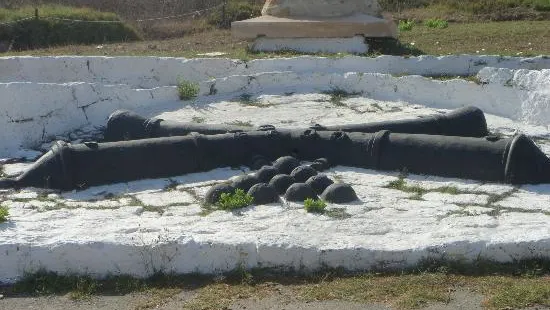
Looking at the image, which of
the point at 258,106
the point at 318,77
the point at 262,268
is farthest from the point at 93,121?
the point at 262,268

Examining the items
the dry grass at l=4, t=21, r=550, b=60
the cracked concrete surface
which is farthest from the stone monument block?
the cracked concrete surface

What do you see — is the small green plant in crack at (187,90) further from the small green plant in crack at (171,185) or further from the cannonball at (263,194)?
the cannonball at (263,194)

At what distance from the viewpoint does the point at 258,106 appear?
32.0 feet

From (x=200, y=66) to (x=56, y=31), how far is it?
34.8ft

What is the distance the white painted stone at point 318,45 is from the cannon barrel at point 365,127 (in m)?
4.72

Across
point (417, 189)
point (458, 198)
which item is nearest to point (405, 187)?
point (417, 189)

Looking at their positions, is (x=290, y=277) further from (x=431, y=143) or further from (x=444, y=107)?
(x=444, y=107)

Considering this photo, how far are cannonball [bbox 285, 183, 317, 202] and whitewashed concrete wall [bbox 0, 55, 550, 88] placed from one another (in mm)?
4451

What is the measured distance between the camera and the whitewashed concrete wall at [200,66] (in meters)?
10.9

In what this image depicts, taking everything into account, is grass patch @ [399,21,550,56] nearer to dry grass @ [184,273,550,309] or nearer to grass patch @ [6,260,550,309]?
grass patch @ [6,260,550,309]

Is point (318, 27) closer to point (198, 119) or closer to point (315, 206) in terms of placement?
point (198, 119)

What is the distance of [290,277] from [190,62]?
6.24 metres

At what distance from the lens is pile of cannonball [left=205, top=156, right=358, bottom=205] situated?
645 centimetres

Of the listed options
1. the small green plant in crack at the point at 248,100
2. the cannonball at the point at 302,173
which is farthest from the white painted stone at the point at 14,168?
the small green plant in crack at the point at 248,100
